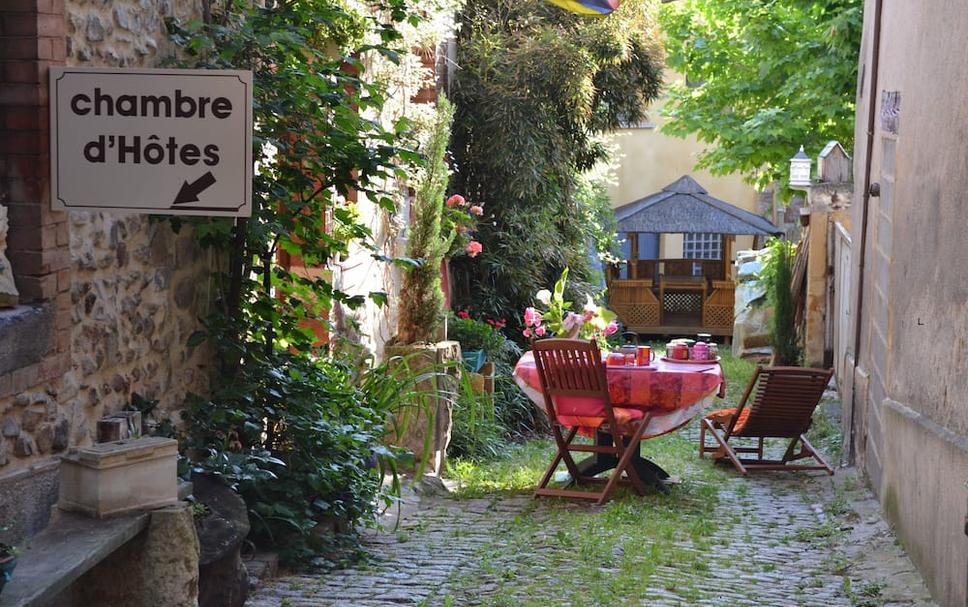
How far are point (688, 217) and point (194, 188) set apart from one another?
16919 millimetres

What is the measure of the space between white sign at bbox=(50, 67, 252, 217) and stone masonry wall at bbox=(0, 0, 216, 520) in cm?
13

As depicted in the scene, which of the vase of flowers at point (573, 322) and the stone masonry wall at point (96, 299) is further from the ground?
the stone masonry wall at point (96, 299)

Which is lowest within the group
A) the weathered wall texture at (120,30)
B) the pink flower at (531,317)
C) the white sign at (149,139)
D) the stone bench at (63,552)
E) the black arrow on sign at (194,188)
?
the stone bench at (63,552)

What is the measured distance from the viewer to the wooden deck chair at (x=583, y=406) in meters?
7.78

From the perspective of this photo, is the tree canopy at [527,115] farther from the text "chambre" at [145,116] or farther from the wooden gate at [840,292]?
the text "chambre" at [145,116]

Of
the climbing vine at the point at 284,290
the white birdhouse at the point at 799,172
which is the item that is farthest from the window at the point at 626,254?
the climbing vine at the point at 284,290

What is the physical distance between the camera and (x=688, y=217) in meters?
20.3

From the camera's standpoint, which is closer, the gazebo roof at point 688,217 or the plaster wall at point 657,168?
the gazebo roof at point 688,217

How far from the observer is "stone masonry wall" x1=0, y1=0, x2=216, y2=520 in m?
3.93

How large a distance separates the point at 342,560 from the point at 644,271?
55.7 ft

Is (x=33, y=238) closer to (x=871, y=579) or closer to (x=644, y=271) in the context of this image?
(x=871, y=579)

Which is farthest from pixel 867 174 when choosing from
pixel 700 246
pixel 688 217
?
pixel 700 246

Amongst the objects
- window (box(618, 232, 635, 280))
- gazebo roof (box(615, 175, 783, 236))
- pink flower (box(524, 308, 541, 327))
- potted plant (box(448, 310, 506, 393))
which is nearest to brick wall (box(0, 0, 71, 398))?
potted plant (box(448, 310, 506, 393))

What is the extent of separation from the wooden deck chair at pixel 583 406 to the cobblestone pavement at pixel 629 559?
0.62ft
